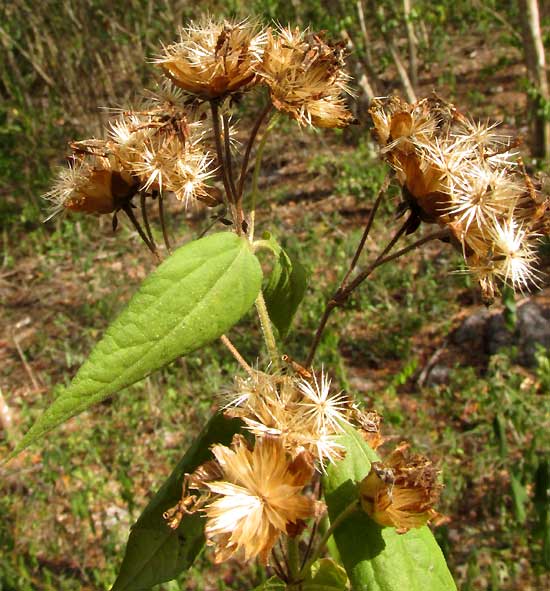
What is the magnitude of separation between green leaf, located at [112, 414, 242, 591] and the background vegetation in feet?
1.63

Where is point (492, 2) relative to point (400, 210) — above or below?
below

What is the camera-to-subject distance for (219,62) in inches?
43.3

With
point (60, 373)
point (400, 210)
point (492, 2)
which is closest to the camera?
point (400, 210)

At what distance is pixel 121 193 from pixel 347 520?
68cm

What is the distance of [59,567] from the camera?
123 inches

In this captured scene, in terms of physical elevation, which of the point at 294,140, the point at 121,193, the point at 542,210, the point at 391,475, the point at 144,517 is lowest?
the point at 294,140

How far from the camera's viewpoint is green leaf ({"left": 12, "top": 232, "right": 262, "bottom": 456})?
0.85m

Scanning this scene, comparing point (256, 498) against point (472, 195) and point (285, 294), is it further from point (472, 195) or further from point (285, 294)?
point (472, 195)

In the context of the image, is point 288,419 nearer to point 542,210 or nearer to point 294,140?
point 542,210

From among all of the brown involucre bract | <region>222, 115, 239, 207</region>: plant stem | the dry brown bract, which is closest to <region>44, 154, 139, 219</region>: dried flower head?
<region>222, 115, 239, 207</region>: plant stem

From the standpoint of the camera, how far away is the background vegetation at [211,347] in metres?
3.03

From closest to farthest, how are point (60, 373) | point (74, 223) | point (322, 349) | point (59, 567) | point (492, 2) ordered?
point (59, 567) → point (322, 349) → point (60, 373) → point (74, 223) → point (492, 2)

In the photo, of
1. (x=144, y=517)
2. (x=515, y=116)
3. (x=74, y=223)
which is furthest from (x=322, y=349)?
(x=515, y=116)

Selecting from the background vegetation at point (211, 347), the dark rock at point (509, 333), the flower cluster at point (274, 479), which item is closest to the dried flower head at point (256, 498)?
the flower cluster at point (274, 479)
